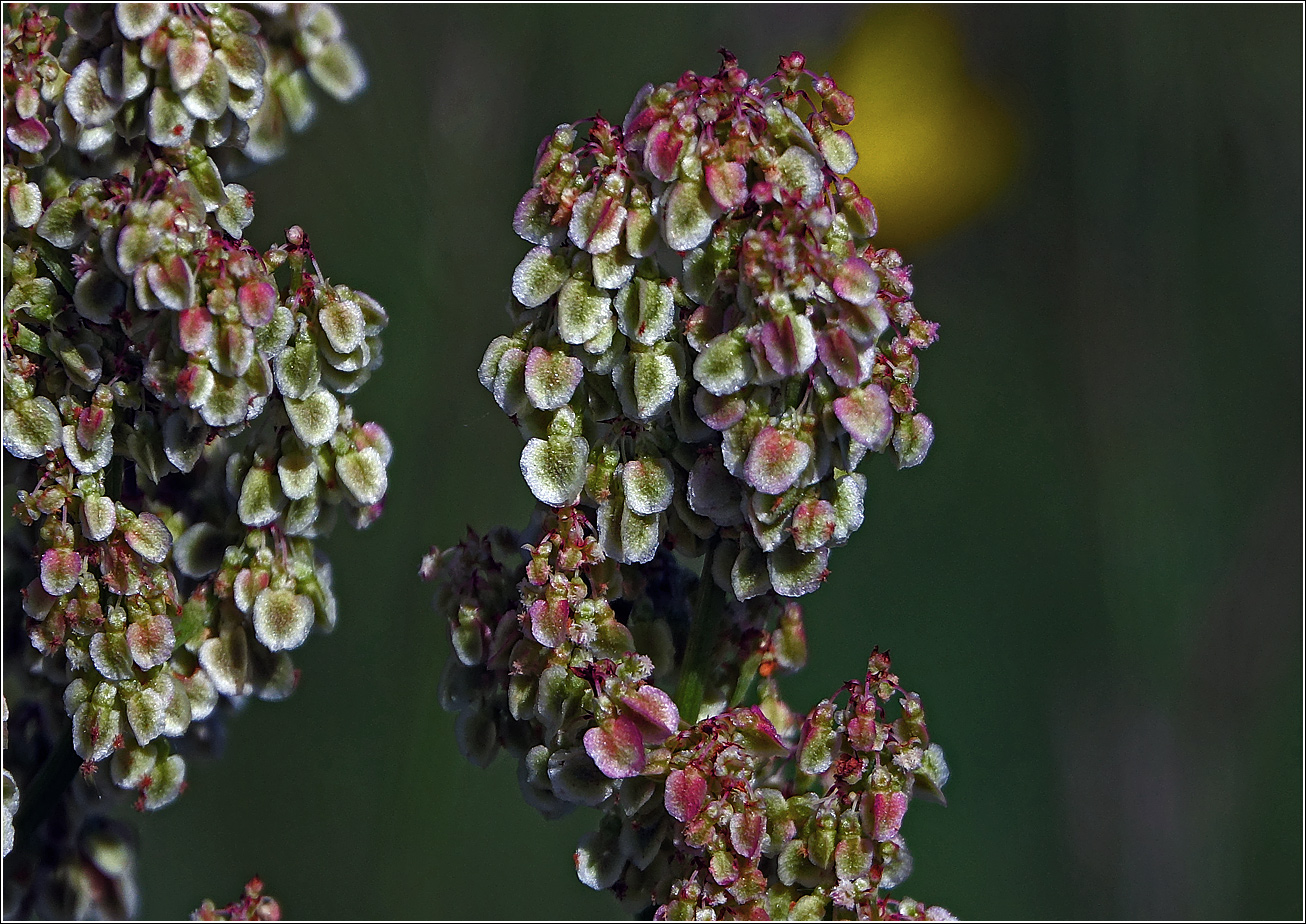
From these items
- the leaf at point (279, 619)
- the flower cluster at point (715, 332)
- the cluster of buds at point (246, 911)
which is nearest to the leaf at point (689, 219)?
the flower cluster at point (715, 332)

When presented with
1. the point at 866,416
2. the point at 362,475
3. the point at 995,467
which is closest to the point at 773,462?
the point at 866,416

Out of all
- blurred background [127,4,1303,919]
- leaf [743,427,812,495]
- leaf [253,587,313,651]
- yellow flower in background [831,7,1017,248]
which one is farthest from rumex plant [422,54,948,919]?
yellow flower in background [831,7,1017,248]

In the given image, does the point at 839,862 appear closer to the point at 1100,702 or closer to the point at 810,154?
the point at 810,154

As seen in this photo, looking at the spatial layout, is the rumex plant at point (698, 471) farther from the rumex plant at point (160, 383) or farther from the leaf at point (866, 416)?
the rumex plant at point (160, 383)

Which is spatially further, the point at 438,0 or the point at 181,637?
the point at 438,0

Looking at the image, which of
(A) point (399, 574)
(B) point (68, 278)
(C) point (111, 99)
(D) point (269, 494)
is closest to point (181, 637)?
(D) point (269, 494)
